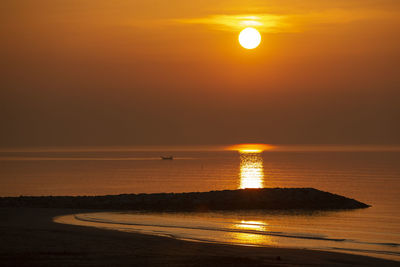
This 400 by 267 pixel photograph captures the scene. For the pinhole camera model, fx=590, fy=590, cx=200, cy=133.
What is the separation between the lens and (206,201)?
165ft

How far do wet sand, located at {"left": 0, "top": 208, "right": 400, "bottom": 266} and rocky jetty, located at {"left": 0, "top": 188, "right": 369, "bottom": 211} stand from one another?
17.5 meters

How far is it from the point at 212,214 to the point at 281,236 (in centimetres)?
1266

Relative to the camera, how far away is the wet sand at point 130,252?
69.6 feet

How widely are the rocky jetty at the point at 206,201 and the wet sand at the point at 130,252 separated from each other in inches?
689

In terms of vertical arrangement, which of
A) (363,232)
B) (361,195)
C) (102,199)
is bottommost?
(363,232)

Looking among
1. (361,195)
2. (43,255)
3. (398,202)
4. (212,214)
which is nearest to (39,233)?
(43,255)

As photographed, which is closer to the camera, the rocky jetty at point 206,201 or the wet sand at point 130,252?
the wet sand at point 130,252

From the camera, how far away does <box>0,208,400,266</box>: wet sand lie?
21203 mm

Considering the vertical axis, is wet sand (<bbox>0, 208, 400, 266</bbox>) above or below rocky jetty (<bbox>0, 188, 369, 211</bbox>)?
below

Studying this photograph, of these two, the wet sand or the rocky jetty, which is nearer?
the wet sand

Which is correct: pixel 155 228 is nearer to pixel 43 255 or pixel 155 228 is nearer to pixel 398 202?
pixel 43 255

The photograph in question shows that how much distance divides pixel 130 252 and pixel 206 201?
2715cm

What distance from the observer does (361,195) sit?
219 feet

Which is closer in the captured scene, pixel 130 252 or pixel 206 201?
pixel 130 252
